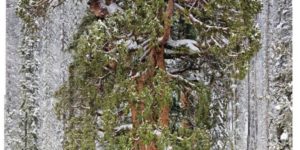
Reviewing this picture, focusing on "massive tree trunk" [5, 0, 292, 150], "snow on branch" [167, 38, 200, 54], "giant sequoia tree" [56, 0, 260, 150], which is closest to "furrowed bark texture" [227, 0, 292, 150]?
"massive tree trunk" [5, 0, 292, 150]

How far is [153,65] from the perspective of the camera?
2.83m

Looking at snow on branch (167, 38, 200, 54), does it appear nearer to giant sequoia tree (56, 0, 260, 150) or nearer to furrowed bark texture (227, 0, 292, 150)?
giant sequoia tree (56, 0, 260, 150)

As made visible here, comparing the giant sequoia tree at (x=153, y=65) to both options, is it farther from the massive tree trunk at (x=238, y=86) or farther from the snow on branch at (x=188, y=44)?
the massive tree trunk at (x=238, y=86)

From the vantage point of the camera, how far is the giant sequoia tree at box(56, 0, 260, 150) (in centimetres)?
268

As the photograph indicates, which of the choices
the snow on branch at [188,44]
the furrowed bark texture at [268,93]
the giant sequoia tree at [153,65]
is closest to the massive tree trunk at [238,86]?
the furrowed bark texture at [268,93]

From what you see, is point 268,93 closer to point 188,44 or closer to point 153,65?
point 188,44

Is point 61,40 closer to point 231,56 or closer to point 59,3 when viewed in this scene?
point 59,3

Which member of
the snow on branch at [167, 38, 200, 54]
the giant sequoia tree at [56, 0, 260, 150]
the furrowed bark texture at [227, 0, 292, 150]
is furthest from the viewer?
the furrowed bark texture at [227, 0, 292, 150]

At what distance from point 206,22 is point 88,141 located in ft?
2.76

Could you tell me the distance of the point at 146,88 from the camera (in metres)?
2.70

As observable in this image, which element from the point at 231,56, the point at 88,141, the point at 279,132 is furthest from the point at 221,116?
the point at 88,141

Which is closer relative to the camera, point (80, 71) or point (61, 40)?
point (80, 71)

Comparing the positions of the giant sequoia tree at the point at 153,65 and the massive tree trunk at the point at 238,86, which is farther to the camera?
the massive tree trunk at the point at 238,86

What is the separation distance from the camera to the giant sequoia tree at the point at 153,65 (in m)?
2.68
